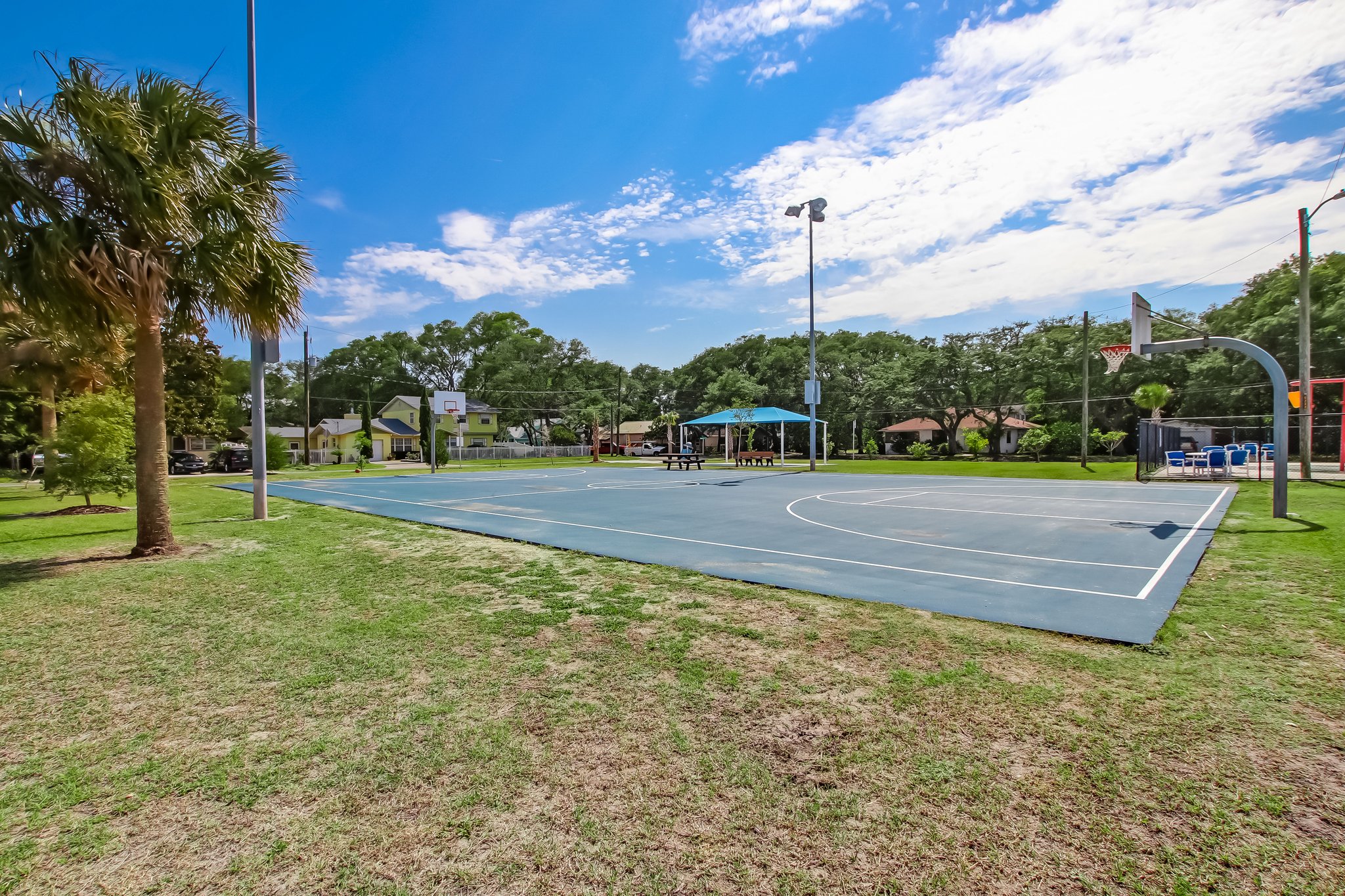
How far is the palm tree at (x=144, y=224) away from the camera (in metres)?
6.95

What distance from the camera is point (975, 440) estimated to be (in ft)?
145

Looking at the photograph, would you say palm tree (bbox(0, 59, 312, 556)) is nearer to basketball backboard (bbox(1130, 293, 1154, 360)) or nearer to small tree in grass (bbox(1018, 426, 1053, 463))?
basketball backboard (bbox(1130, 293, 1154, 360))

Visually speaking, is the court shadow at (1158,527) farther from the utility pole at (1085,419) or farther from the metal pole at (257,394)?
the utility pole at (1085,419)

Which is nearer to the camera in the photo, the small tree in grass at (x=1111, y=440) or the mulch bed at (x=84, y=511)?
the mulch bed at (x=84, y=511)

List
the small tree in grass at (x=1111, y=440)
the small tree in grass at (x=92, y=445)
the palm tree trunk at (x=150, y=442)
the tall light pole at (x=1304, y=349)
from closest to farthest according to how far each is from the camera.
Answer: the palm tree trunk at (x=150, y=442), the small tree in grass at (x=92, y=445), the tall light pole at (x=1304, y=349), the small tree in grass at (x=1111, y=440)

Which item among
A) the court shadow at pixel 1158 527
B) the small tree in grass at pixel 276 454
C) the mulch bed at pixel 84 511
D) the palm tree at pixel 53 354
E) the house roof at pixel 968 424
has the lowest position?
the court shadow at pixel 1158 527

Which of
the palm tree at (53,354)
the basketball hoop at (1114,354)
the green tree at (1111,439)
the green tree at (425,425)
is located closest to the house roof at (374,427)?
the green tree at (425,425)

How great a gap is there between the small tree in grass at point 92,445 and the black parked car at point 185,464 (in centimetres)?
2717

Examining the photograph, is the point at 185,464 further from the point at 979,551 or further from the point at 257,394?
the point at 979,551

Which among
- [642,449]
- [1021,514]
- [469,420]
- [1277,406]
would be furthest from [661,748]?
[642,449]

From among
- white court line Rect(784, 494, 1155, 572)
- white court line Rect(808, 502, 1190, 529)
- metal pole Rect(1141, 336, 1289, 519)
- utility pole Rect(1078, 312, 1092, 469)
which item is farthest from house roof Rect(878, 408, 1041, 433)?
white court line Rect(784, 494, 1155, 572)

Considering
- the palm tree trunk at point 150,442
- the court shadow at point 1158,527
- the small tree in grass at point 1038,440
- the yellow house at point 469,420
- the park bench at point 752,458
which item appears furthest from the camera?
the yellow house at point 469,420

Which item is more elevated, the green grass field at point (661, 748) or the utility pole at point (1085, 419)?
the utility pole at point (1085, 419)

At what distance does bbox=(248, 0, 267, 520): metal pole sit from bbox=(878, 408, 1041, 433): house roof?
47641 millimetres
